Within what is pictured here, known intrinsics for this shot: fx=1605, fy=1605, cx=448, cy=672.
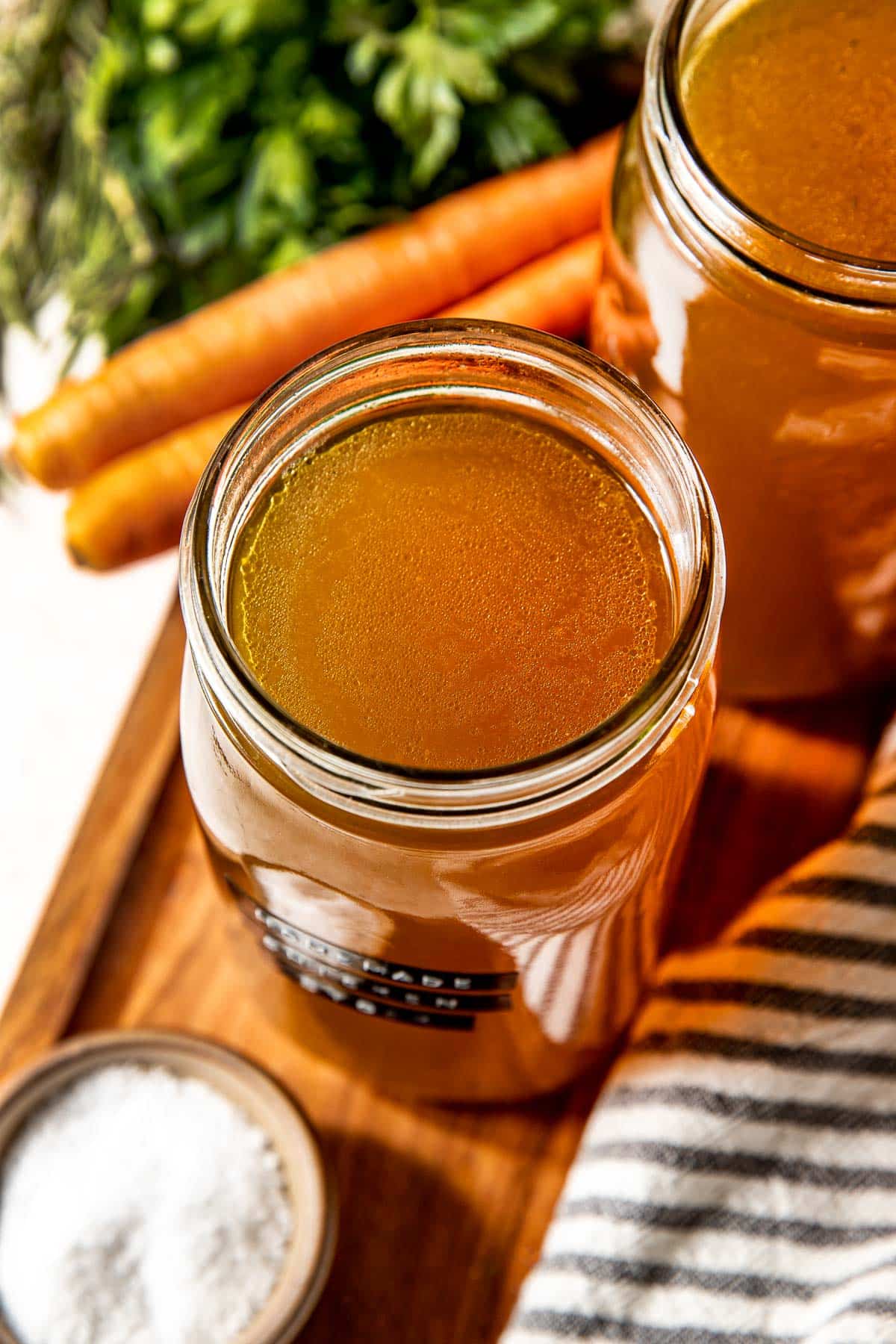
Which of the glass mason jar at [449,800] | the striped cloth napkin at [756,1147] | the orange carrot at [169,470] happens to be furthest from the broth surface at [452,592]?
the orange carrot at [169,470]

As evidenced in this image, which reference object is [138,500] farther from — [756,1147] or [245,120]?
[756,1147]

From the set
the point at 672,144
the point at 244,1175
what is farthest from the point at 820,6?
the point at 244,1175

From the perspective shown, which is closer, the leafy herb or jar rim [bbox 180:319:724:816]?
jar rim [bbox 180:319:724:816]

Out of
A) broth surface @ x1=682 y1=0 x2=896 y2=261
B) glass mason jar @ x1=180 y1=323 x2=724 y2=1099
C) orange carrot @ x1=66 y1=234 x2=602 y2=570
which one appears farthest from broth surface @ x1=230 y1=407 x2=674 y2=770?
orange carrot @ x1=66 y1=234 x2=602 y2=570

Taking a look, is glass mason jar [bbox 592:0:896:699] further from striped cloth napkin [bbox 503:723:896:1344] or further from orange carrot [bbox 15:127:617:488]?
orange carrot [bbox 15:127:617:488]

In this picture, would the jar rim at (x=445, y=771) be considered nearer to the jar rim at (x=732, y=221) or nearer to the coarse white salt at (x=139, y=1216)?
the jar rim at (x=732, y=221)

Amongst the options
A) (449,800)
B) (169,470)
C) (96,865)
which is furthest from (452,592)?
(169,470)
